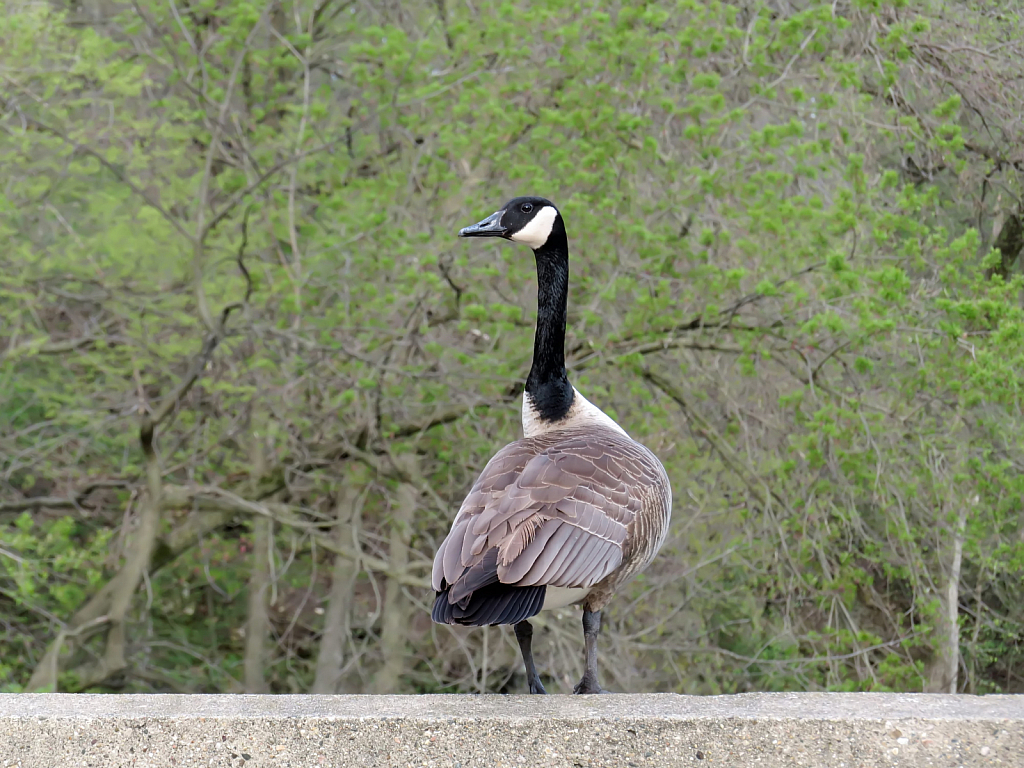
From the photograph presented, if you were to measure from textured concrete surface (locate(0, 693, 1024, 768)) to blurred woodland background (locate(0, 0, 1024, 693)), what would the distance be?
355 cm

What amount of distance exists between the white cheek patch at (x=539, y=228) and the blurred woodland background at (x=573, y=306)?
8.52ft

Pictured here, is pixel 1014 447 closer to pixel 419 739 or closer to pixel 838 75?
pixel 838 75

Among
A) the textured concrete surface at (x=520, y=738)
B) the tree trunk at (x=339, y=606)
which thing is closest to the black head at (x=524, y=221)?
the textured concrete surface at (x=520, y=738)

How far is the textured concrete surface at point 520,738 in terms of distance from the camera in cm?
275

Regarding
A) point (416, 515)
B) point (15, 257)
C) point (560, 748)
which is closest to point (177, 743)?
point (560, 748)

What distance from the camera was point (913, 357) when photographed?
21.6ft

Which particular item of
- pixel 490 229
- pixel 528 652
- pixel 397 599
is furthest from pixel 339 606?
pixel 528 652

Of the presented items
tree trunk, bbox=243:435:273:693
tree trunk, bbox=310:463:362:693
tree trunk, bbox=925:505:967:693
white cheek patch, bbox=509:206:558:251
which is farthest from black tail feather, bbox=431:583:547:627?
tree trunk, bbox=243:435:273:693

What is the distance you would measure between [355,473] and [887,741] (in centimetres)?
588

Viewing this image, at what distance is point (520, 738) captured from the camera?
276 centimetres

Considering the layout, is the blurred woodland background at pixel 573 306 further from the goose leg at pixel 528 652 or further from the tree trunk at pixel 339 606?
the goose leg at pixel 528 652

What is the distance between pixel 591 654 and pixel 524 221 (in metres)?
1.64

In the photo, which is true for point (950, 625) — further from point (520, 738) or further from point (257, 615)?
point (257, 615)

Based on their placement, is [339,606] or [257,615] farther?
[257,615]
